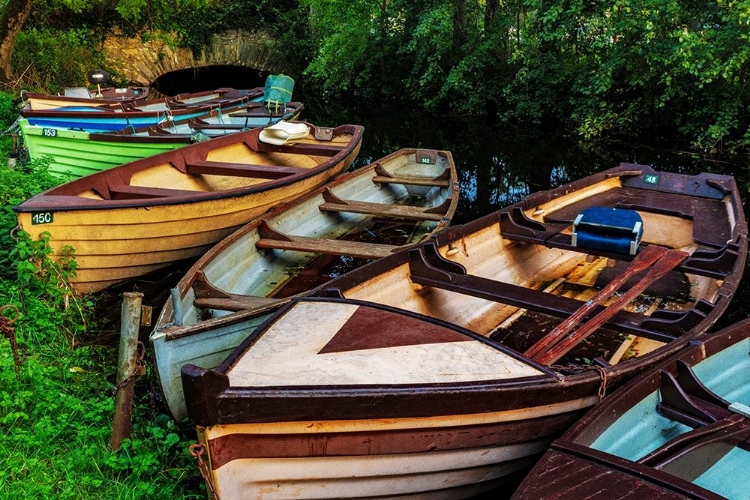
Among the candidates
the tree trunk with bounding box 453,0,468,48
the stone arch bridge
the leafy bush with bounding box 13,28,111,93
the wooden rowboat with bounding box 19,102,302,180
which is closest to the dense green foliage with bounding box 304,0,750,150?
the tree trunk with bounding box 453,0,468,48

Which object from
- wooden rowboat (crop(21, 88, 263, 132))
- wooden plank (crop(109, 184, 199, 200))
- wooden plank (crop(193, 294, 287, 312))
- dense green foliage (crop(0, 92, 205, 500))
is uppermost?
wooden rowboat (crop(21, 88, 263, 132))

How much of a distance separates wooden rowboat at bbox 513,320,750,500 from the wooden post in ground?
2.42 m

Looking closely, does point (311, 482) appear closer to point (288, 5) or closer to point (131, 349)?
point (131, 349)

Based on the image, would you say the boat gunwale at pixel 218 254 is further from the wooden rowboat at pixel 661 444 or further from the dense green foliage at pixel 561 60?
the dense green foliage at pixel 561 60

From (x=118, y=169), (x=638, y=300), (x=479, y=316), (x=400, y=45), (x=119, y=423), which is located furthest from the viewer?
(x=400, y=45)

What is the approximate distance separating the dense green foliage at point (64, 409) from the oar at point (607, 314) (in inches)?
87.0

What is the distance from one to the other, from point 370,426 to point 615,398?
4.11ft

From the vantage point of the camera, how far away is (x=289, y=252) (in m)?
6.81

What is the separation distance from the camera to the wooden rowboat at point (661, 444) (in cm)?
258

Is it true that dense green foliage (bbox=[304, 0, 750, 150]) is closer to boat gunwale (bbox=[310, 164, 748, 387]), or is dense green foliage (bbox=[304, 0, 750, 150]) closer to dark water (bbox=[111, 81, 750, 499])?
dark water (bbox=[111, 81, 750, 499])

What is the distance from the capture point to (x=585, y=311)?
158 inches

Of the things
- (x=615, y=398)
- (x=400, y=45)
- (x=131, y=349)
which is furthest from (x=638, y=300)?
(x=400, y=45)

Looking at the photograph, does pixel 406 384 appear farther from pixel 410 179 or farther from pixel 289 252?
Answer: pixel 410 179

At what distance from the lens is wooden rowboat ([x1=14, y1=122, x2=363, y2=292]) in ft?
18.6
